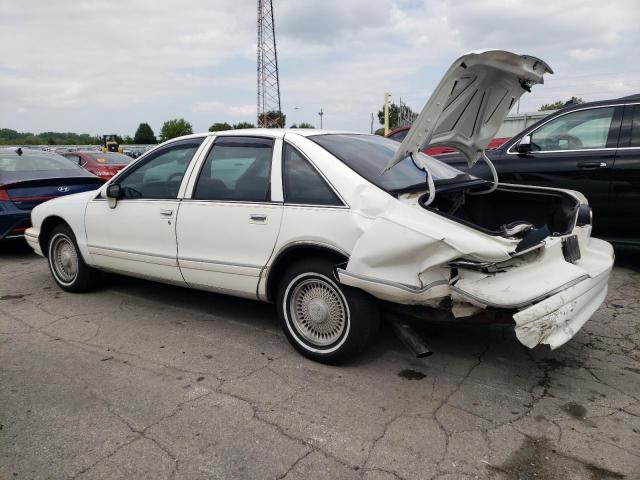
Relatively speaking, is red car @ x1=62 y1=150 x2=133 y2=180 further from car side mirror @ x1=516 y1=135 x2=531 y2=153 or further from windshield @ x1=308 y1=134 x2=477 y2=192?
windshield @ x1=308 y1=134 x2=477 y2=192

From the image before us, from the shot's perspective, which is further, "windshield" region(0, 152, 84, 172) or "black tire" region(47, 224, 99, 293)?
"windshield" region(0, 152, 84, 172)

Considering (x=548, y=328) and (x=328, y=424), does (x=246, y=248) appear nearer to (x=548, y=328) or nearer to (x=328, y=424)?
(x=328, y=424)

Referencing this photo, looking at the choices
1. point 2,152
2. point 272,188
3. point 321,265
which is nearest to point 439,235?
point 321,265

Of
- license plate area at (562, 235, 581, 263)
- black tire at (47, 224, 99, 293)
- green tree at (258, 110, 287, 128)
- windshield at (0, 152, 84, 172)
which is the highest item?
green tree at (258, 110, 287, 128)

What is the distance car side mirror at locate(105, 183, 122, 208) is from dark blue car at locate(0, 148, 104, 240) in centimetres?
275

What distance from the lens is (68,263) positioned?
514 cm

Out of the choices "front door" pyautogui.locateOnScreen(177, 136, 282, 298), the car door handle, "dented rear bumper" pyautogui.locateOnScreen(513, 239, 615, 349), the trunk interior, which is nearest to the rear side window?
"front door" pyautogui.locateOnScreen(177, 136, 282, 298)

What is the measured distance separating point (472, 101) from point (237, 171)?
5.72ft

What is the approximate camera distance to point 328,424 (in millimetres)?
2752

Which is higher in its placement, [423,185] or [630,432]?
[423,185]

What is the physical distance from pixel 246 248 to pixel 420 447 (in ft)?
5.84

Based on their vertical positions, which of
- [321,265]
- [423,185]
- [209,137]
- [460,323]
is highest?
[209,137]

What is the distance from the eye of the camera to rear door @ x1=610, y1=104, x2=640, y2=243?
17.2 ft

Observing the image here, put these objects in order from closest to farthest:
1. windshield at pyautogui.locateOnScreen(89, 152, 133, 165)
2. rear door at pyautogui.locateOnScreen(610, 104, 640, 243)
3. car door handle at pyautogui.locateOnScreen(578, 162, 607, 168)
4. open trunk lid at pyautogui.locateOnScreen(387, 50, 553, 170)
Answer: open trunk lid at pyautogui.locateOnScreen(387, 50, 553, 170)
rear door at pyautogui.locateOnScreen(610, 104, 640, 243)
car door handle at pyautogui.locateOnScreen(578, 162, 607, 168)
windshield at pyautogui.locateOnScreen(89, 152, 133, 165)
